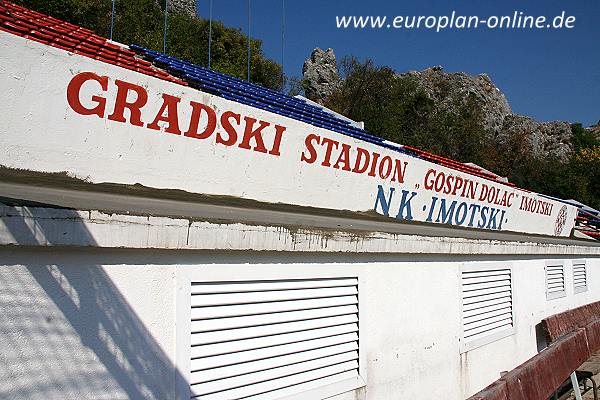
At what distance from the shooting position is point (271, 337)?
475 cm

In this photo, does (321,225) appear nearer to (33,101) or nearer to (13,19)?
(33,101)

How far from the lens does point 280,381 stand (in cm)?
480

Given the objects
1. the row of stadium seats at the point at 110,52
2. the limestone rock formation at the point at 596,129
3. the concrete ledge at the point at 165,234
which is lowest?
the concrete ledge at the point at 165,234

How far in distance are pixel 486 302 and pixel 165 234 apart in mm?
6323

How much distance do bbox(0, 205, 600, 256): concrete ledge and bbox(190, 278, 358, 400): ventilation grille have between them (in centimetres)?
35

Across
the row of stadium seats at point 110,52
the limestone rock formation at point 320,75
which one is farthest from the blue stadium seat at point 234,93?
the limestone rock formation at point 320,75

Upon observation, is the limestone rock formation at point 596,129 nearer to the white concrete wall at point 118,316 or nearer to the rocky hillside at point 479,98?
the rocky hillside at point 479,98

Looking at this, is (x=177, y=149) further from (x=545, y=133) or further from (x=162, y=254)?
(x=545, y=133)

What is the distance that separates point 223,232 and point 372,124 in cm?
4026

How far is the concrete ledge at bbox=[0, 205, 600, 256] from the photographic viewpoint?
303cm

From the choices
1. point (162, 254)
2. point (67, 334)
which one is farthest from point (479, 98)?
point (67, 334)

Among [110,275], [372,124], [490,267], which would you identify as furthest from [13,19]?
[372,124]

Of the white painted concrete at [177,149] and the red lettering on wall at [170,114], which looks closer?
the white painted concrete at [177,149]

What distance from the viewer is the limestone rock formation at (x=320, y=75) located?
5509 centimetres
